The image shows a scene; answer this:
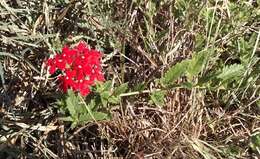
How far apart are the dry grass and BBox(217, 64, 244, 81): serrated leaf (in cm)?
10

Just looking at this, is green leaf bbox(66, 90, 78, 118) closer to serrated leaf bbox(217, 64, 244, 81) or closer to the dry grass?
the dry grass

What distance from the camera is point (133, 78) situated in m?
2.05

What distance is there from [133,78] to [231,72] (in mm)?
402

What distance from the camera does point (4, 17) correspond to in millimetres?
2197

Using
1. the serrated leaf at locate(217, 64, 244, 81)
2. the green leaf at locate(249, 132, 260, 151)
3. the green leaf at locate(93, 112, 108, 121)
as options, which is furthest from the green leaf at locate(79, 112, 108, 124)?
the green leaf at locate(249, 132, 260, 151)

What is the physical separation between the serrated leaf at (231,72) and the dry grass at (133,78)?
97 mm

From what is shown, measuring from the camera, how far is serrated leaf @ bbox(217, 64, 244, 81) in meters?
1.86

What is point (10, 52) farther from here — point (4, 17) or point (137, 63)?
point (137, 63)

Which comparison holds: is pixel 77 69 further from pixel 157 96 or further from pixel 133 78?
pixel 133 78

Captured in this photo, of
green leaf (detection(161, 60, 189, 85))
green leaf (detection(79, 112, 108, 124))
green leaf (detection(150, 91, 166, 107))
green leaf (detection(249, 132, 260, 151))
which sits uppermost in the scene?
green leaf (detection(161, 60, 189, 85))

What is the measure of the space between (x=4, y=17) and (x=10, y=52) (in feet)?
0.57

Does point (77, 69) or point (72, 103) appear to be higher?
point (77, 69)

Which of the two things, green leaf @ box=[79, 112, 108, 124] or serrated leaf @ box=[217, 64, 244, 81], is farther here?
serrated leaf @ box=[217, 64, 244, 81]

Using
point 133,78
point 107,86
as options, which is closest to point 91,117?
point 107,86
